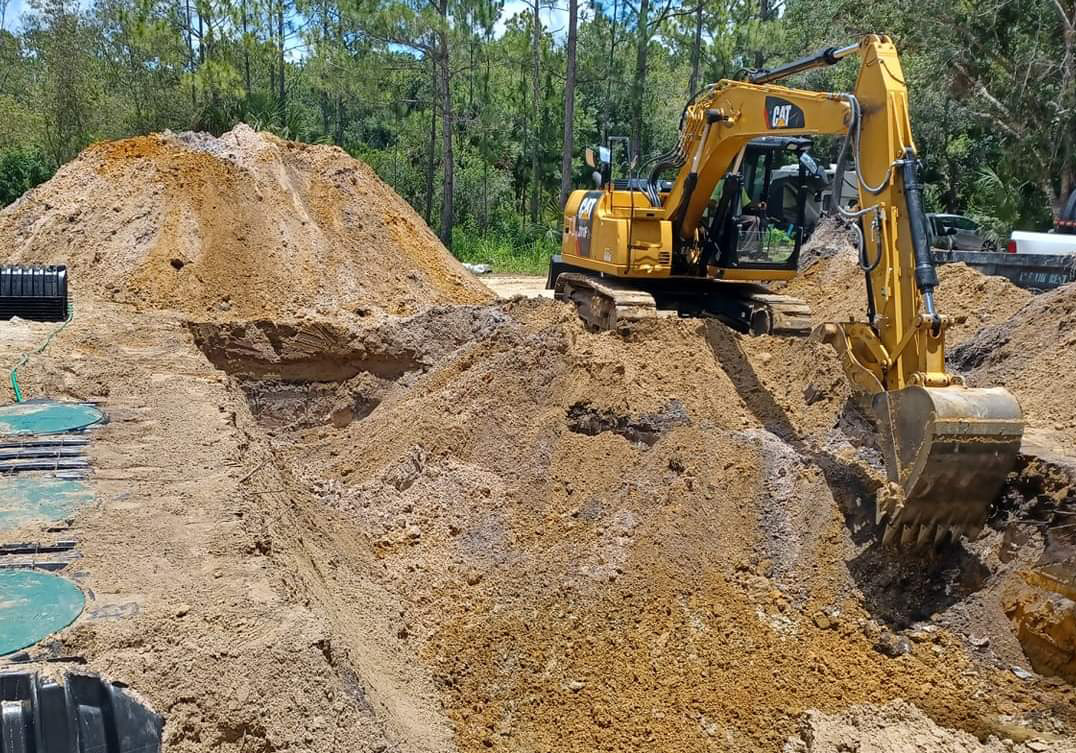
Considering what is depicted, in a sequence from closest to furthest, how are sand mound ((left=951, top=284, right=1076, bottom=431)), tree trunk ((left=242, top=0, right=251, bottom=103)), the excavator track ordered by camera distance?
sand mound ((left=951, top=284, right=1076, bottom=431))
the excavator track
tree trunk ((left=242, top=0, right=251, bottom=103))

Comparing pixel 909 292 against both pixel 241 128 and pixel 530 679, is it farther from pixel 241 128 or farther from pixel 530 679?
pixel 241 128

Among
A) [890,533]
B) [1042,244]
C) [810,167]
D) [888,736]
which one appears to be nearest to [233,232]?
[810,167]

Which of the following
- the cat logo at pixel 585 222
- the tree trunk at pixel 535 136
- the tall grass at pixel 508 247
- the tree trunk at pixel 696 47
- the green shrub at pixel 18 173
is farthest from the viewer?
the tree trunk at pixel 535 136

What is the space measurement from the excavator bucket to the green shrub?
23810mm

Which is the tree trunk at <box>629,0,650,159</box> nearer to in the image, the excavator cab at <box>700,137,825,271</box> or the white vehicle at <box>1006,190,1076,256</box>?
the white vehicle at <box>1006,190,1076,256</box>


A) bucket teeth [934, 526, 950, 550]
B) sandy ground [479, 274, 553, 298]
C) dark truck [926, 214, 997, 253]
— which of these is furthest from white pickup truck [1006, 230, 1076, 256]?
sandy ground [479, 274, 553, 298]

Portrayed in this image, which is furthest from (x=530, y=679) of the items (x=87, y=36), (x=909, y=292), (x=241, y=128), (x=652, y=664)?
(x=87, y=36)

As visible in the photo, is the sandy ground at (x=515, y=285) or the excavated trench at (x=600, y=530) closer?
the excavated trench at (x=600, y=530)

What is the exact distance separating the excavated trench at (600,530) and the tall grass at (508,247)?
1428 cm

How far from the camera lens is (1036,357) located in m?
8.27

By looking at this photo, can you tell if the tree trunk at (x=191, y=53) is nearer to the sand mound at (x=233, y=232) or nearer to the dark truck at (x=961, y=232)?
the sand mound at (x=233, y=232)

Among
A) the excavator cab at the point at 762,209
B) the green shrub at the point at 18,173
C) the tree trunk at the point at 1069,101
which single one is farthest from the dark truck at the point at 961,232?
the green shrub at the point at 18,173

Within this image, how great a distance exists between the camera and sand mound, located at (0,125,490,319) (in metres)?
12.2

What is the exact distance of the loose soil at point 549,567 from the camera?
154 inches
